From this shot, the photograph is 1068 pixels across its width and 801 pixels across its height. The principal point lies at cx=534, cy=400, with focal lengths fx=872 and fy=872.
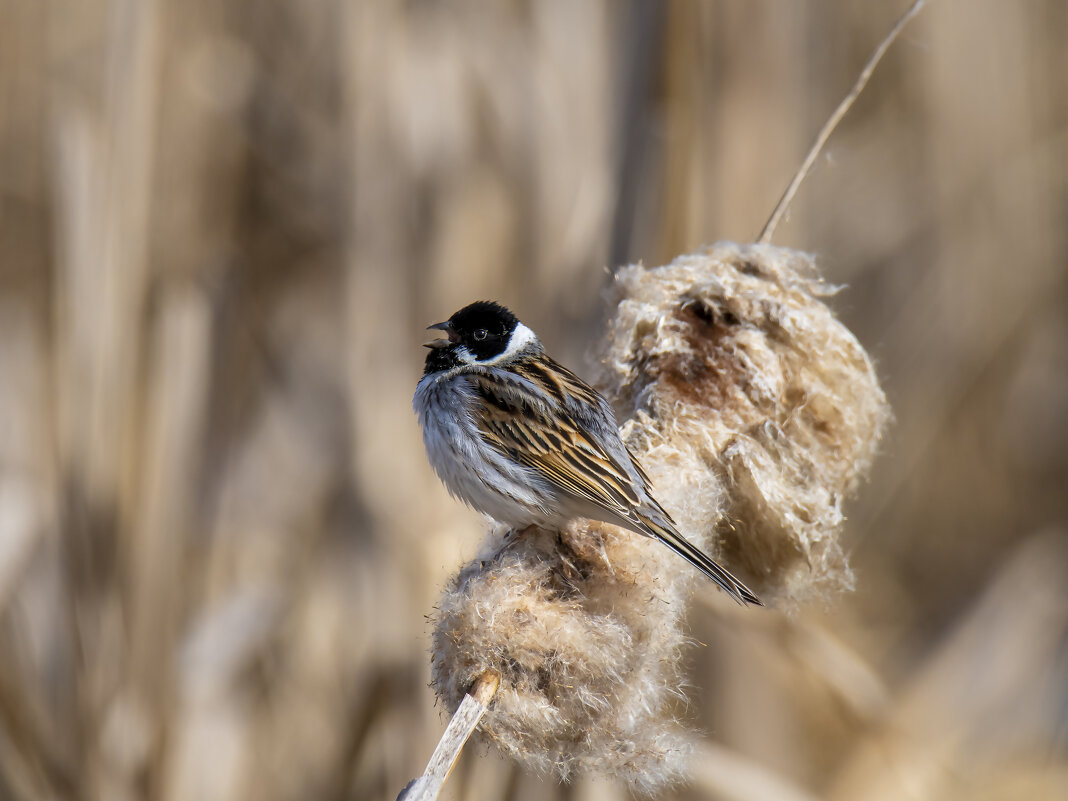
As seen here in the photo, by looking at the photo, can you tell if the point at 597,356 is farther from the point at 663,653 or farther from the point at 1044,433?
the point at 1044,433

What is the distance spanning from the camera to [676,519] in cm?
167

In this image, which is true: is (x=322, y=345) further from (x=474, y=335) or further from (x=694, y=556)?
(x=694, y=556)

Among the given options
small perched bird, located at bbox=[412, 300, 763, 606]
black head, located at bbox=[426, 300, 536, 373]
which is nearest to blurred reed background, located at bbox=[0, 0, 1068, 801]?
small perched bird, located at bbox=[412, 300, 763, 606]

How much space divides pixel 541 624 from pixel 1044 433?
2844 millimetres

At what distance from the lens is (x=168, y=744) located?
2420 millimetres

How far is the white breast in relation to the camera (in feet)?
6.37

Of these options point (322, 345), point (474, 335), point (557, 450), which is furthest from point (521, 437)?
point (322, 345)

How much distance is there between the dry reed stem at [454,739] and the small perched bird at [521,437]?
453mm

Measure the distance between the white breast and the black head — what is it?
8cm

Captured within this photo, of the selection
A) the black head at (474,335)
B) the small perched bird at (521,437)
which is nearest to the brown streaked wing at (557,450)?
the small perched bird at (521,437)

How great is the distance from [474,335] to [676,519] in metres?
0.89

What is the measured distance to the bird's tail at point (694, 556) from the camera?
1.57 meters

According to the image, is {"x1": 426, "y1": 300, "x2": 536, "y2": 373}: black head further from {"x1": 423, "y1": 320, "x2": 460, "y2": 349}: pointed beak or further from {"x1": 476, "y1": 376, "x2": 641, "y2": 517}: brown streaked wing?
{"x1": 476, "y1": 376, "x2": 641, "y2": 517}: brown streaked wing

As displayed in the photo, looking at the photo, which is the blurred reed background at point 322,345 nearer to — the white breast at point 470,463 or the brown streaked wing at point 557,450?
the brown streaked wing at point 557,450
